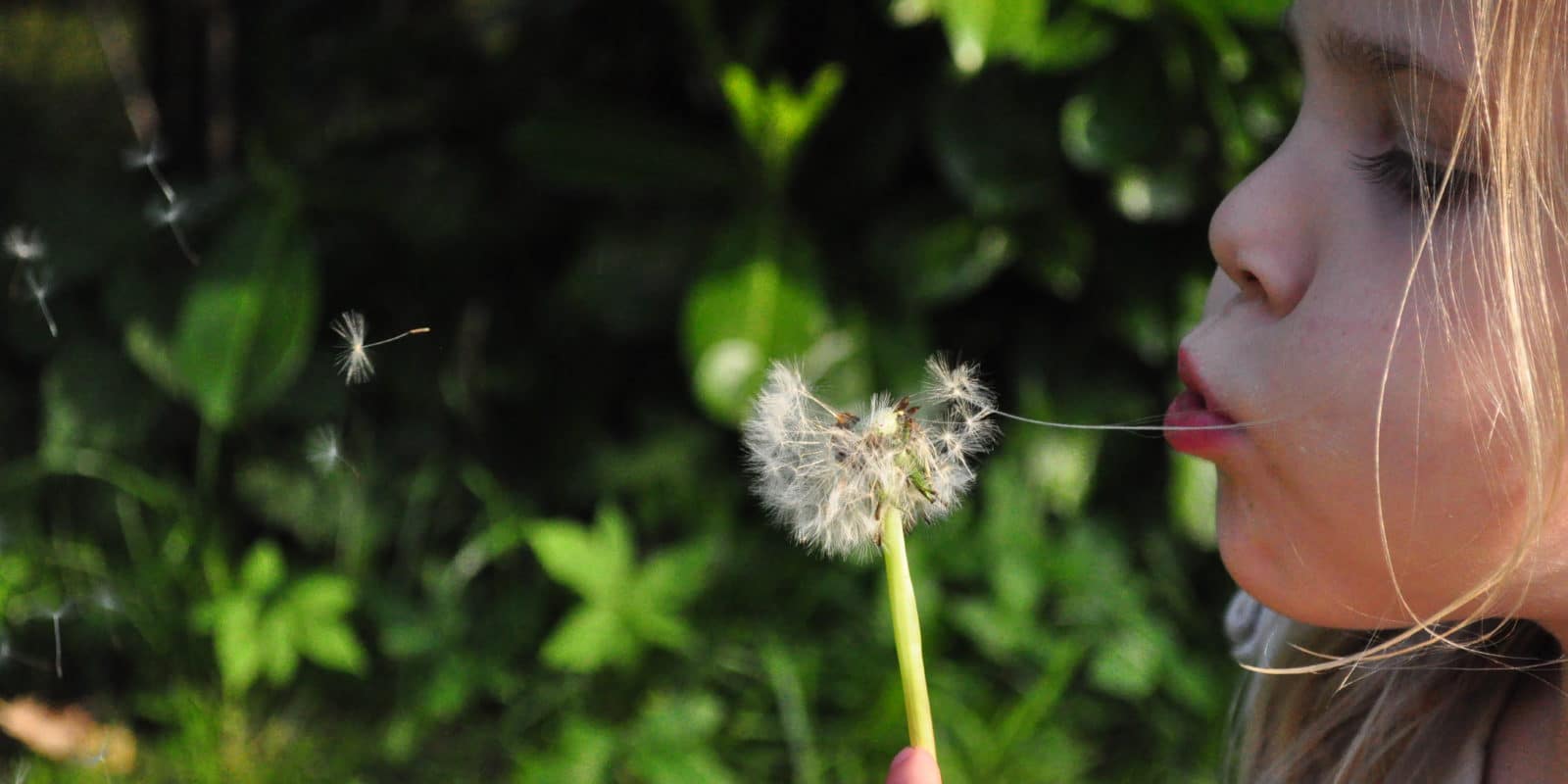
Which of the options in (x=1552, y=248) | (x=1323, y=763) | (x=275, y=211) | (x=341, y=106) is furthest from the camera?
(x=341, y=106)

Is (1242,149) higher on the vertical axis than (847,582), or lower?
higher

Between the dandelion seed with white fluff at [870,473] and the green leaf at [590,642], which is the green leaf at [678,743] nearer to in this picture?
the green leaf at [590,642]

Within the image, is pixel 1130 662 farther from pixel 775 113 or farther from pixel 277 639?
pixel 277 639

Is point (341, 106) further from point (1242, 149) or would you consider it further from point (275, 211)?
point (1242, 149)

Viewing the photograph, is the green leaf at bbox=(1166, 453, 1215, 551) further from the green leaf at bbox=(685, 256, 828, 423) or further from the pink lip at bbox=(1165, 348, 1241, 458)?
the pink lip at bbox=(1165, 348, 1241, 458)

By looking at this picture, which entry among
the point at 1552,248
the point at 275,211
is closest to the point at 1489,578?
the point at 1552,248

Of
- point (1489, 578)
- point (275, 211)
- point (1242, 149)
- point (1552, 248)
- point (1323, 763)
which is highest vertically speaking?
point (1552, 248)
